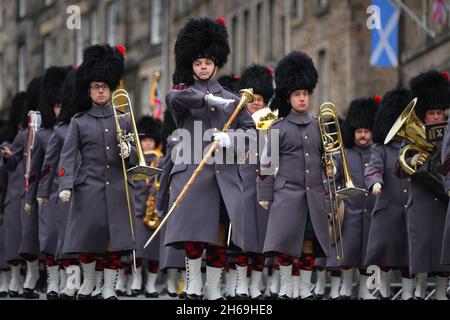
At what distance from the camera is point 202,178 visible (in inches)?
570

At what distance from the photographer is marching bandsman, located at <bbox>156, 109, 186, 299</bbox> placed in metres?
15.5

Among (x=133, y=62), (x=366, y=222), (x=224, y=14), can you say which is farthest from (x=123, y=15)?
(x=366, y=222)

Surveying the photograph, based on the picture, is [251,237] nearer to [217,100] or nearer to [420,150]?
[420,150]

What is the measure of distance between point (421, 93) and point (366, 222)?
8.64 ft

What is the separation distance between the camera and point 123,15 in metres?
56.0

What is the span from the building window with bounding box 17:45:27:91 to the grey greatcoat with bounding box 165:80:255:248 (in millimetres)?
52598

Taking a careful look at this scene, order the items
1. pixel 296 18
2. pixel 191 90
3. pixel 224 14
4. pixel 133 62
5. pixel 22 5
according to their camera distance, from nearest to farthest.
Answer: pixel 191 90, pixel 296 18, pixel 224 14, pixel 133 62, pixel 22 5

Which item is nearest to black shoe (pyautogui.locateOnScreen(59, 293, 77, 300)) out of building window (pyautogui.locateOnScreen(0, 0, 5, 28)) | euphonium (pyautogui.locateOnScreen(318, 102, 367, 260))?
euphonium (pyautogui.locateOnScreen(318, 102, 367, 260))

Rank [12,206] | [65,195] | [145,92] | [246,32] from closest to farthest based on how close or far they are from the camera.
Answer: [65,195], [12,206], [246,32], [145,92]

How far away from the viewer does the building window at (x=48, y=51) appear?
63750mm

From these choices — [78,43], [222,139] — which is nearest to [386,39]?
[222,139]

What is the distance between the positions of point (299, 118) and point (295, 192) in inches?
29.0

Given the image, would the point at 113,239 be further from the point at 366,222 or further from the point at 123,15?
the point at 123,15

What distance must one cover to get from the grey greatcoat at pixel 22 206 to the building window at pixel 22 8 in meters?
49.5
